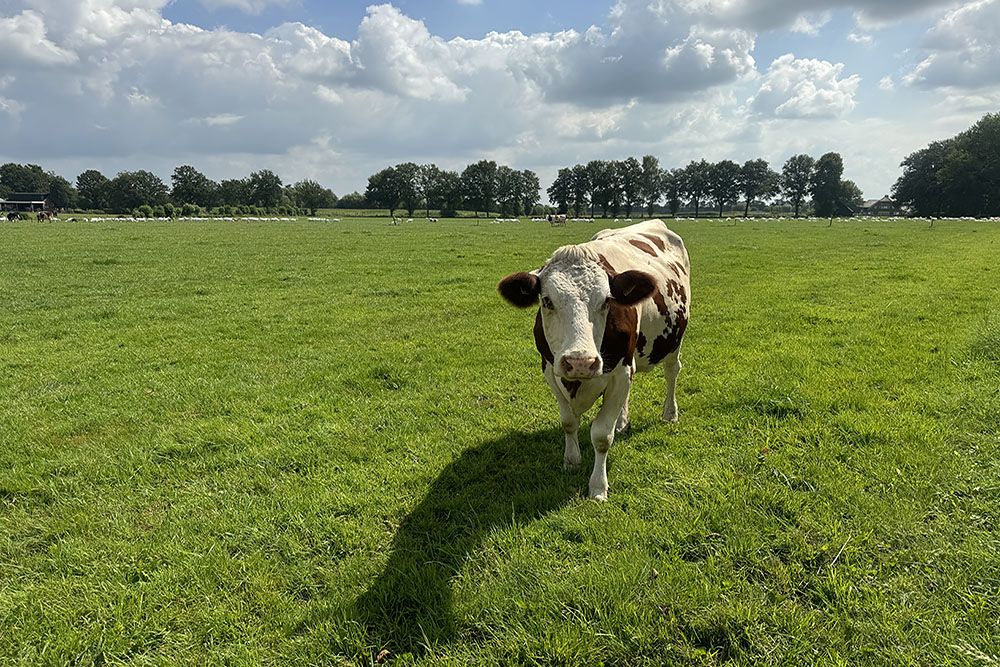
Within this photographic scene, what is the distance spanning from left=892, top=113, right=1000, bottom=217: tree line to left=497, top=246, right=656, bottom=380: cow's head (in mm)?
120177

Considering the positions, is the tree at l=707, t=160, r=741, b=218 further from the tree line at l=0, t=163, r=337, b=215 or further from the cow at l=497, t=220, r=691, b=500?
the cow at l=497, t=220, r=691, b=500

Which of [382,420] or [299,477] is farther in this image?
[382,420]

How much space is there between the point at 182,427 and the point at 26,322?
836 cm

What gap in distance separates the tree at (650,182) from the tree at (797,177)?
28163 millimetres

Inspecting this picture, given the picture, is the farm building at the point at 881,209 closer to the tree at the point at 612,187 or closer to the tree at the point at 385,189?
the tree at the point at 612,187

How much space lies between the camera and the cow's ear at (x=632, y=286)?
4.28 metres

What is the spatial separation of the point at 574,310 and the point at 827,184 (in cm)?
13830

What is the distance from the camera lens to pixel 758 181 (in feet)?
429

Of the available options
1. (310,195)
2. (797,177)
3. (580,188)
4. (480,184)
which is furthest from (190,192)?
(797,177)

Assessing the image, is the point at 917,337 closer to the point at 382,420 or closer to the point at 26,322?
the point at 382,420

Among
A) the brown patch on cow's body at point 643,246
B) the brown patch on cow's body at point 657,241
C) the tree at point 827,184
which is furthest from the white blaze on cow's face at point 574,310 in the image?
the tree at point 827,184

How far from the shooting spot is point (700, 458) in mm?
5348

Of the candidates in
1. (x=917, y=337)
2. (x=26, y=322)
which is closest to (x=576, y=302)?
(x=917, y=337)

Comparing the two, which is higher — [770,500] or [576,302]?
[576,302]
